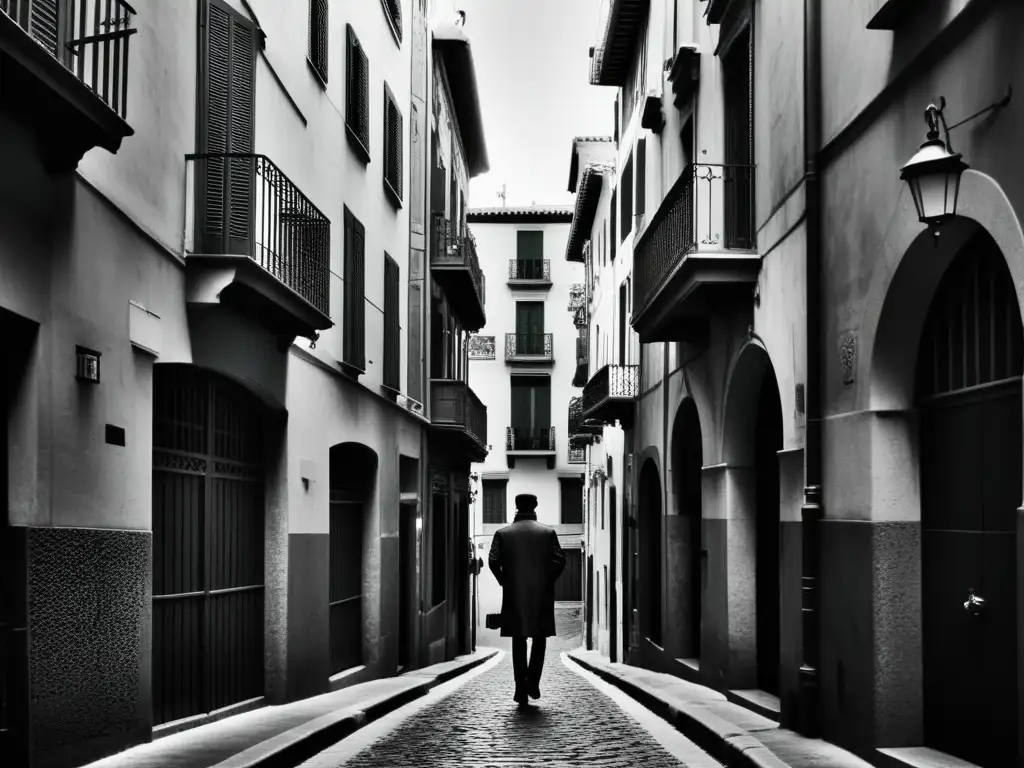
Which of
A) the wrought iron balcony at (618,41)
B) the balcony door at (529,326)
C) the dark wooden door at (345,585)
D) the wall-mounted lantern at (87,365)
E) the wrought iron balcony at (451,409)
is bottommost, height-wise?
the dark wooden door at (345,585)

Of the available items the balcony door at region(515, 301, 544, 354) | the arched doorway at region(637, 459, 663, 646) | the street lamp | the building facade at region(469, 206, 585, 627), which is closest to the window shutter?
the street lamp

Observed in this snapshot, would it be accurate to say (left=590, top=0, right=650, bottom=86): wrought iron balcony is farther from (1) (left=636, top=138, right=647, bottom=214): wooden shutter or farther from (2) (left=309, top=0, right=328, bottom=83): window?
(2) (left=309, top=0, right=328, bottom=83): window

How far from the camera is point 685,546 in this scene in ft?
61.1

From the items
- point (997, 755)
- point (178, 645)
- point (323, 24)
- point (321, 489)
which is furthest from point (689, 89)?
point (997, 755)

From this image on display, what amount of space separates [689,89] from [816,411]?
24.2ft

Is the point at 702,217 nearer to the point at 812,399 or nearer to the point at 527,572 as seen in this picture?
the point at 527,572

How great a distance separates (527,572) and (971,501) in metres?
6.05

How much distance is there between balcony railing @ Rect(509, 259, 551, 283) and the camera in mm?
55281

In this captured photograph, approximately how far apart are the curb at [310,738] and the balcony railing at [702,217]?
17.8 feet

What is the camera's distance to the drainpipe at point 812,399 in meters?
10.5

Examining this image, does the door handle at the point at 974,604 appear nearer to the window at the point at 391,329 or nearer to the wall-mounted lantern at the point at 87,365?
the wall-mounted lantern at the point at 87,365

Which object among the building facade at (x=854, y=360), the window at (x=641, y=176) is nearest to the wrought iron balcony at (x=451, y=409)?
the window at (x=641, y=176)

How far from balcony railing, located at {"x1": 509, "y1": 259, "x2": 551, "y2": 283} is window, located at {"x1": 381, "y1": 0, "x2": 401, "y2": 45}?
33.8m

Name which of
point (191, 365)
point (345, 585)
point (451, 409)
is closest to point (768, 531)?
point (345, 585)
